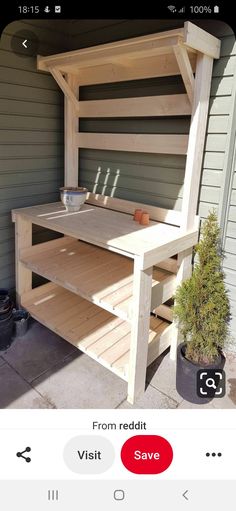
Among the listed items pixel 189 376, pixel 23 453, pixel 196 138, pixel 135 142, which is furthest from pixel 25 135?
pixel 23 453

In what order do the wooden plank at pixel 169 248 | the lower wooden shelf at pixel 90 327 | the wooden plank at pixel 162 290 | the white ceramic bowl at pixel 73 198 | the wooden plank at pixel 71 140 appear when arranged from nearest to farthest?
the wooden plank at pixel 169 248 < the wooden plank at pixel 162 290 < the lower wooden shelf at pixel 90 327 < the white ceramic bowl at pixel 73 198 < the wooden plank at pixel 71 140

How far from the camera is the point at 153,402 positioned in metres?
1.73

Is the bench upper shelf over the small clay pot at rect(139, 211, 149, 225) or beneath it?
beneath

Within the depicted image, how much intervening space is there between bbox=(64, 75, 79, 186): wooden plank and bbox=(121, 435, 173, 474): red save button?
6.05 feet

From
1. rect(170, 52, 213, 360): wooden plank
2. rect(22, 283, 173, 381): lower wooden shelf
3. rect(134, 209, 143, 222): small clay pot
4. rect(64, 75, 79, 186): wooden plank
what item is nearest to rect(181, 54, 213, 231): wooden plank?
rect(170, 52, 213, 360): wooden plank

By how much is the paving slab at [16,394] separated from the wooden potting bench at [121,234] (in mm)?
334

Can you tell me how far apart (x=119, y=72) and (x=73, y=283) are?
1237mm

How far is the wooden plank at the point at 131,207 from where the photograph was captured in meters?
1.94

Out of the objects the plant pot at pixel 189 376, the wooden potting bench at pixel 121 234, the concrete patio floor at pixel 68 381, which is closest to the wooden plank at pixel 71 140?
the wooden potting bench at pixel 121 234

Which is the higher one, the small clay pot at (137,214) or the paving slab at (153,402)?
the small clay pot at (137,214)

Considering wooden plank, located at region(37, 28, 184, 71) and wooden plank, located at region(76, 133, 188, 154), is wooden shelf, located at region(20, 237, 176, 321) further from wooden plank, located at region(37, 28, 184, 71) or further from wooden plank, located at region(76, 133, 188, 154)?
wooden plank, located at region(37, 28, 184, 71)

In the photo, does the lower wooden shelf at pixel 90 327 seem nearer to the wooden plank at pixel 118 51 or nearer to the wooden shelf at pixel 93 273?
the wooden shelf at pixel 93 273

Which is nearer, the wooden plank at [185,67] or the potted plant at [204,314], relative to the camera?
the wooden plank at [185,67]

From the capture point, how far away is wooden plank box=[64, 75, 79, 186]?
2299 mm
